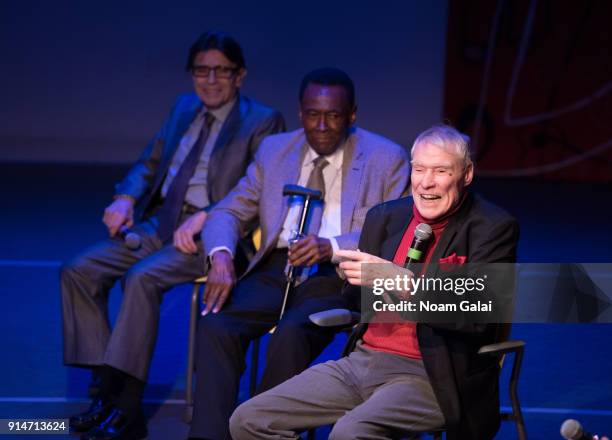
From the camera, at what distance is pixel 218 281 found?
13.2ft

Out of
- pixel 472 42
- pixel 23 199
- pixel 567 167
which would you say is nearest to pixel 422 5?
pixel 472 42

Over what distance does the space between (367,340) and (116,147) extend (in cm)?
Result: 755

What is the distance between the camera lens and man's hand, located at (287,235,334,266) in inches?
153

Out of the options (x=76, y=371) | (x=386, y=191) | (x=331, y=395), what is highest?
(x=386, y=191)

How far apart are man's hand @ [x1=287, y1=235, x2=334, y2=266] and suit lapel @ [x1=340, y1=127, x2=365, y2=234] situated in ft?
0.69

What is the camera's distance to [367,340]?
3273mm

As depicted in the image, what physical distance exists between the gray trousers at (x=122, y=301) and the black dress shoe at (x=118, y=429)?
165 mm

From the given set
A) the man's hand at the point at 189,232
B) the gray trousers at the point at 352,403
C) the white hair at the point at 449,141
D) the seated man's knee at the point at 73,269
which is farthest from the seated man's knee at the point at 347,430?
the seated man's knee at the point at 73,269

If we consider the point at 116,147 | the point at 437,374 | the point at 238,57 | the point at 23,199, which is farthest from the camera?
the point at 116,147

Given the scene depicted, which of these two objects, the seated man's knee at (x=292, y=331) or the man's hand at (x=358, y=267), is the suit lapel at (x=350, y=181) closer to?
the seated man's knee at (x=292, y=331)

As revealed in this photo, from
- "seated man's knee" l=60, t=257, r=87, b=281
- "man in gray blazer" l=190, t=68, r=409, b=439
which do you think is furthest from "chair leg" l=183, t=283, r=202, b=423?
"seated man's knee" l=60, t=257, r=87, b=281

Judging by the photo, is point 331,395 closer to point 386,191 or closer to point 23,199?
point 386,191

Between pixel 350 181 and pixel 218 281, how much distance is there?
0.65 m

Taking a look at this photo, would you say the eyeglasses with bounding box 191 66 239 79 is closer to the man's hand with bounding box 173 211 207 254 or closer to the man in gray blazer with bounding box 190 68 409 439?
the man in gray blazer with bounding box 190 68 409 439
